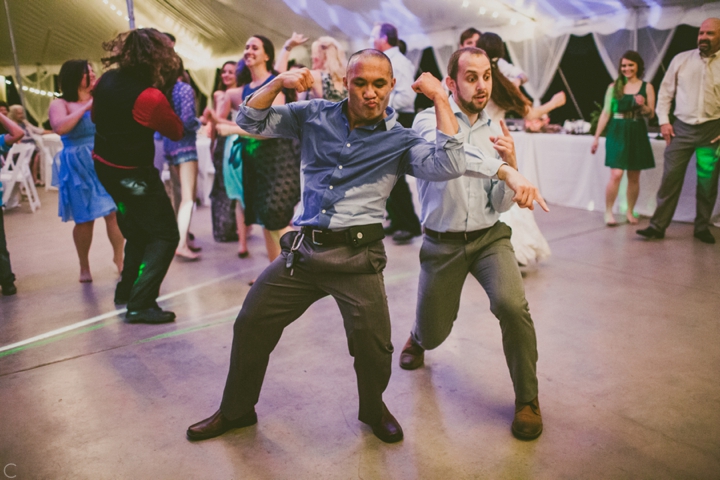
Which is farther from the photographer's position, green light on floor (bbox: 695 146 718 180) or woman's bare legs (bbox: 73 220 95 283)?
green light on floor (bbox: 695 146 718 180)

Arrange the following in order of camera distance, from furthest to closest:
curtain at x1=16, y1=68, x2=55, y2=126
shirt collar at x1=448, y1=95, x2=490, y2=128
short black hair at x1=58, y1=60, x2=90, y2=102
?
1. curtain at x1=16, y1=68, x2=55, y2=126
2. short black hair at x1=58, y1=60, x2=90, y2=102
3. shirt collar at x1=448, y1=95, x2=490, y2=128

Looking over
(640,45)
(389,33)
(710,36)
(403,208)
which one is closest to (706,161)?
(710,36)

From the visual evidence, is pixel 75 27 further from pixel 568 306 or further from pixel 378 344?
pixel 568 306

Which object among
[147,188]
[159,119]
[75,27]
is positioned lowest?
[147,188]

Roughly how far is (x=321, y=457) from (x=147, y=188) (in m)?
1.81

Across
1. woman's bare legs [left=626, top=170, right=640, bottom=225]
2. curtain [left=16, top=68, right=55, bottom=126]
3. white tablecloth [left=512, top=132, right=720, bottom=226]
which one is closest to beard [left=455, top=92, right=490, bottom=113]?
curtain [left=16, top=68, right=55, bottom=126]

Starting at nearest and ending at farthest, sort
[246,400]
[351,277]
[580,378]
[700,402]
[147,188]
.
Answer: [351,277], [246,400], [700,402], [580,378], [147,188]

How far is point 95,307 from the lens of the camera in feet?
12.1

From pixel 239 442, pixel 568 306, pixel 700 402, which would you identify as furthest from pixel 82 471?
pixel 568 306

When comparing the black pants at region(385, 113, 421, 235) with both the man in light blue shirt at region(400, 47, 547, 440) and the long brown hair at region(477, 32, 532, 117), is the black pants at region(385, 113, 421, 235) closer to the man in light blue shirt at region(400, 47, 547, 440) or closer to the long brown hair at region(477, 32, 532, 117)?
the long brown hair at region(477, 32, 532, 117)

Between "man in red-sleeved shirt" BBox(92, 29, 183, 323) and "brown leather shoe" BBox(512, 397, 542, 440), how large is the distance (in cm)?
210

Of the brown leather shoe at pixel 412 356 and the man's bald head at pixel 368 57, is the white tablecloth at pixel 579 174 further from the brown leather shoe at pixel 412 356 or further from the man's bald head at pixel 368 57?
the man's bald head at pixel 368 57

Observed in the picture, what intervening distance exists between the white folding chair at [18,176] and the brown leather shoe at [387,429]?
21.1ft

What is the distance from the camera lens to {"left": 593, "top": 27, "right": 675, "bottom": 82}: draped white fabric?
7070 millimetres
